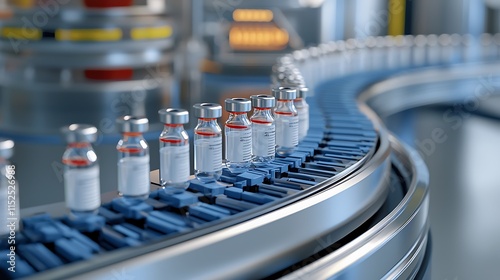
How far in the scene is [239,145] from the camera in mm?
1391

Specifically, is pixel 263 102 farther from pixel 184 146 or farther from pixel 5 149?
pixel 5 149

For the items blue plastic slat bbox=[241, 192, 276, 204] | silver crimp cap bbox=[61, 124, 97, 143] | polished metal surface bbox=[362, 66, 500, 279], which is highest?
silver crimp cap bbox=[61, 124, 97, 143]

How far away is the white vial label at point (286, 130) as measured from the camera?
60.7 inches

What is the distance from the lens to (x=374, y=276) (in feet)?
4.33

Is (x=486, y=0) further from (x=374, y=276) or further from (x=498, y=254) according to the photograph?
(x=374, y=276)

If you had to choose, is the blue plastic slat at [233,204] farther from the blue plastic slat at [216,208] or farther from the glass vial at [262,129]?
the glass vial at [262,129]

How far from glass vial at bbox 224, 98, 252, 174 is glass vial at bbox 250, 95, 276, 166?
4cm

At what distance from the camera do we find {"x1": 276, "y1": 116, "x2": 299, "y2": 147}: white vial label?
5.06 ft

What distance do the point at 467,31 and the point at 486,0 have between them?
291 millimetres

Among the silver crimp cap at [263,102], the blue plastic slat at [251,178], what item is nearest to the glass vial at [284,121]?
the silver crimp cap at [263,102]

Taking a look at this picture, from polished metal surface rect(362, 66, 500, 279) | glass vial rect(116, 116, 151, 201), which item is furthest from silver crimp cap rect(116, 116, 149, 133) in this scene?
polished metal surface rect(362, 66, 500, 279)

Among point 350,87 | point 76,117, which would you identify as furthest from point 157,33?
point 350,87

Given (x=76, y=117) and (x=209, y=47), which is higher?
(x=209, y=47)

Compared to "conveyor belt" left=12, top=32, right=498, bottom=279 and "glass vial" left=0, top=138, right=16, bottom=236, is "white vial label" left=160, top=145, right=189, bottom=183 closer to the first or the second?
"conveyor belt" left=12, top=32, right=498, bottom=279
